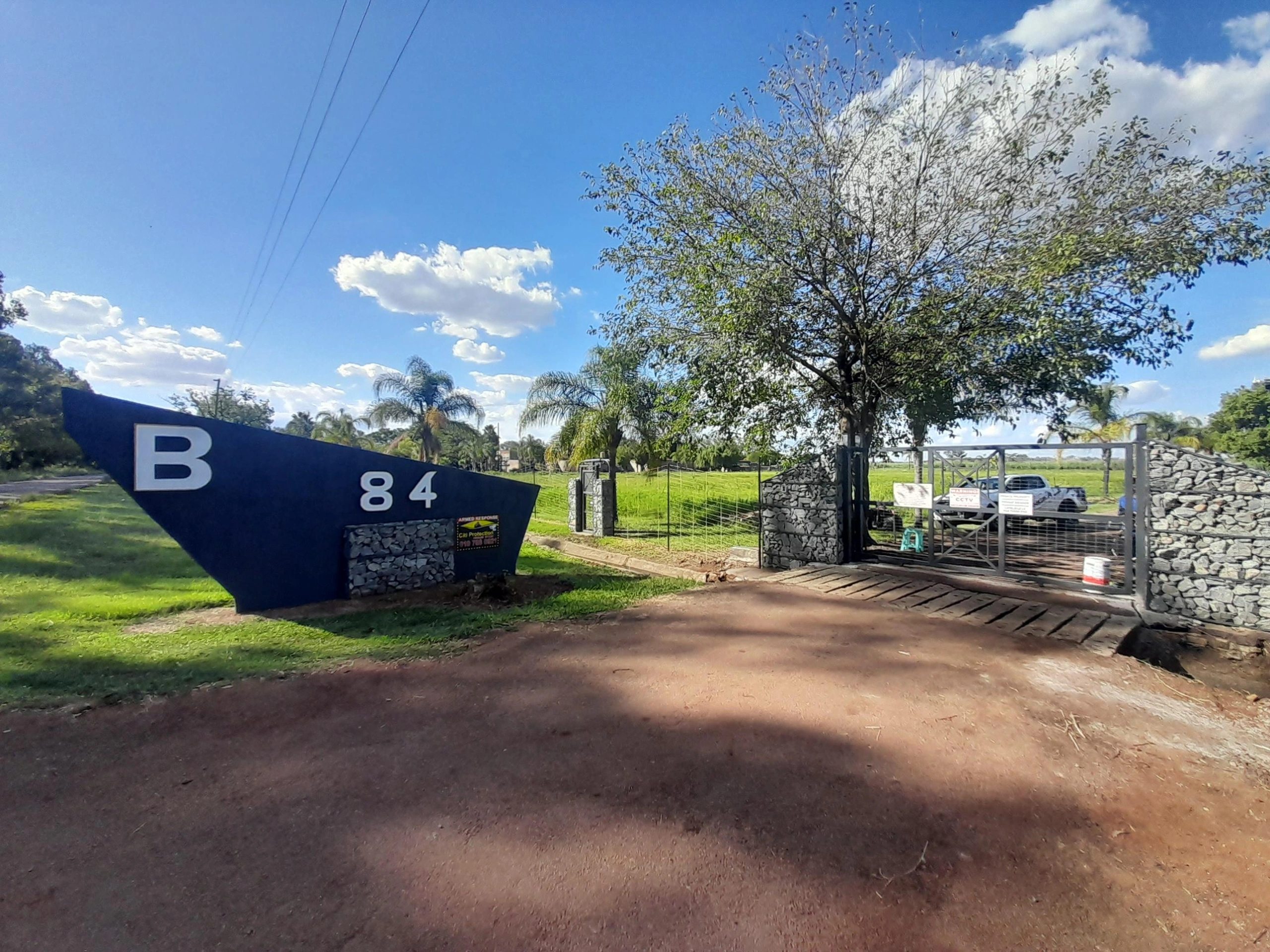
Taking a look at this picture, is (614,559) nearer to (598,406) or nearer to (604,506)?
(604,506)

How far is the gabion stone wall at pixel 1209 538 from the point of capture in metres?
5.84

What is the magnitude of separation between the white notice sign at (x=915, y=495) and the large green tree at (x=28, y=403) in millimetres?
27814

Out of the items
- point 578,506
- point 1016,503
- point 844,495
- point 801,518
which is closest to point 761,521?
point 801,518

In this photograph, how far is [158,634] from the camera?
5859 mm

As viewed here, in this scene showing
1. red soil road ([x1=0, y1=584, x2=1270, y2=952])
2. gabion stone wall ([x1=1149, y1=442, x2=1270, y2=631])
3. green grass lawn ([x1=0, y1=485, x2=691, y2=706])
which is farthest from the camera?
gabion stone wall ([x1=1149, y1=442, x2=1270, y2=631])

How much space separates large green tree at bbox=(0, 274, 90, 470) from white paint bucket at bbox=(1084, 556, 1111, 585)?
30.2 meters

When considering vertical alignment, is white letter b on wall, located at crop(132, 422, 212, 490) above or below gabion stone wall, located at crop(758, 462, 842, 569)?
above

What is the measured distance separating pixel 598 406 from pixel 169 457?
42.4 feet

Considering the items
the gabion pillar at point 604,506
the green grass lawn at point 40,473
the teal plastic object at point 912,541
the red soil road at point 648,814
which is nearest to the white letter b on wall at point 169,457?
the red soil road at point 648,814

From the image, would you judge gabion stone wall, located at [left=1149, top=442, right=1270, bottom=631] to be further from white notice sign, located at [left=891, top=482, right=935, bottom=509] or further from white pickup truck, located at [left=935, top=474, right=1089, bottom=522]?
white pickup truck, located at [left=935, top=474, right=1089, bottom=522]

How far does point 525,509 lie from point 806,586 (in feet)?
16.1

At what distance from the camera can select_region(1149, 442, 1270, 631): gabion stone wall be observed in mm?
5844

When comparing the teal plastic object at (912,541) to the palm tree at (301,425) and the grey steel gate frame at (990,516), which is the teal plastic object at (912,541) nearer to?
the grey steel gate frame at (990,516)

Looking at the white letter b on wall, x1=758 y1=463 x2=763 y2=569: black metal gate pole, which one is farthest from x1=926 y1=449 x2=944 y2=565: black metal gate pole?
the white letter b on wall
